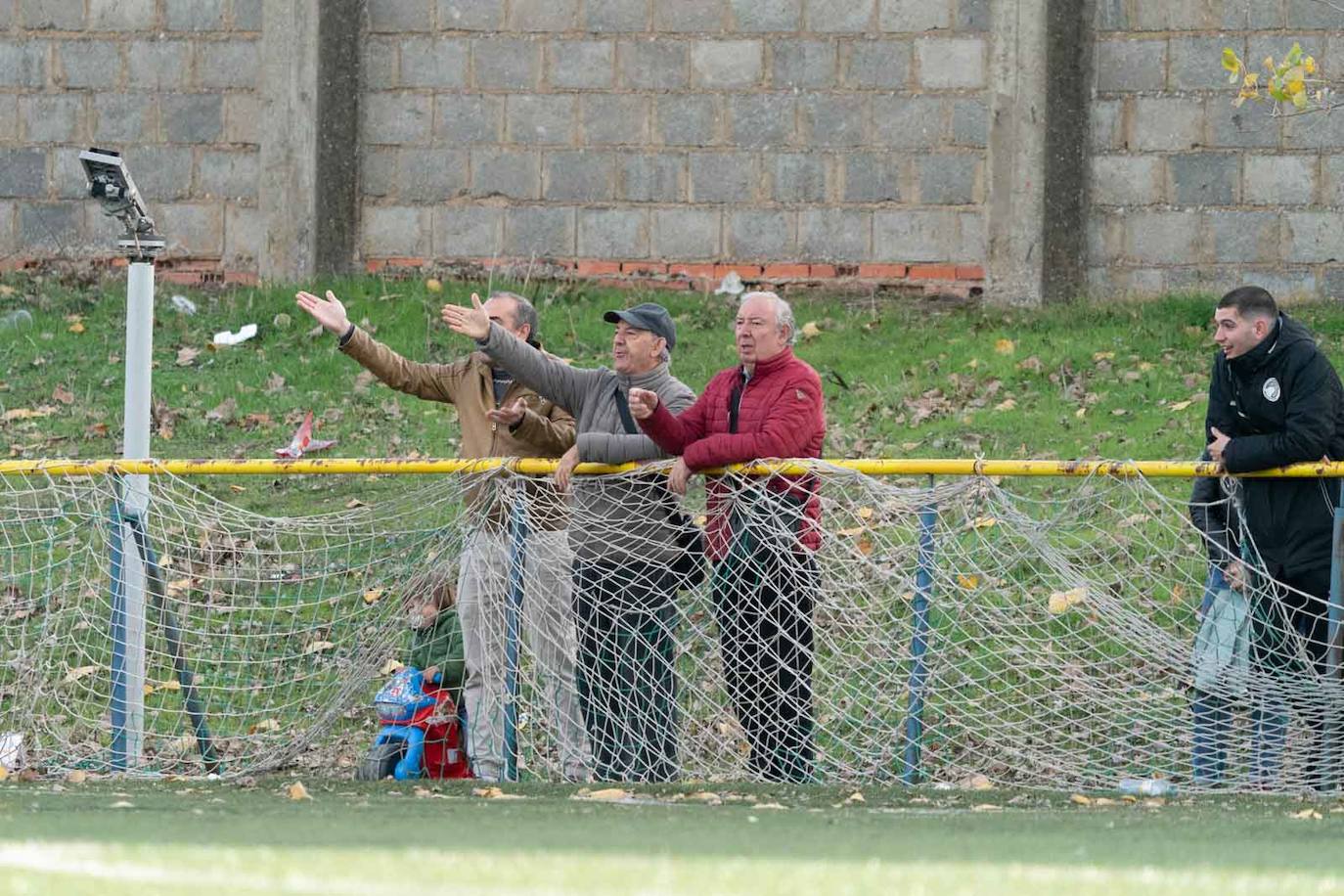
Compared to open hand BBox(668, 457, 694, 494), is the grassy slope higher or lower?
higher

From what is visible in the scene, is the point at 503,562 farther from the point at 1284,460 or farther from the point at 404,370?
the point at 1284,460

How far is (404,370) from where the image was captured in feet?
27.3

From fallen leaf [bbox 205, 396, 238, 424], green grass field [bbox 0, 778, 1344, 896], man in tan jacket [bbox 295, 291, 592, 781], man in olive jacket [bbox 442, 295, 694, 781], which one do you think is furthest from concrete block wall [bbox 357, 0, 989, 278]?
green grass field [bbox 0, 778, 1344, 896]

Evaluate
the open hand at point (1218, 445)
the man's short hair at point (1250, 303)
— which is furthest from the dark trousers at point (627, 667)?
the man's short hair at point (1250, 303)

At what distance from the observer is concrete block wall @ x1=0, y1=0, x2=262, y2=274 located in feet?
45.0

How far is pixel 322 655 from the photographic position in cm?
836

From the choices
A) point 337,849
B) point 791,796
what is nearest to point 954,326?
point 791,796

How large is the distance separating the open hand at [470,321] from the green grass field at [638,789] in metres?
1.71

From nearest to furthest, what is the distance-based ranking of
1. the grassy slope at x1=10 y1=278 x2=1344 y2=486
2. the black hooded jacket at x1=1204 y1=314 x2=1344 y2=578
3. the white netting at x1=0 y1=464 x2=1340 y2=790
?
the black hooded jacket at x1=1204 y1=314 x2=1344 y2=578 → the white netting at x1=0 y1=464 x2=1340 y2=790 → the grassy slope at x1=10 y1=278 x2=1344 y2=486

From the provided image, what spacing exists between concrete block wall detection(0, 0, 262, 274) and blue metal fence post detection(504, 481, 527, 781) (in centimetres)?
660

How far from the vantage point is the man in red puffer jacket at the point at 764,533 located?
24.6 ft

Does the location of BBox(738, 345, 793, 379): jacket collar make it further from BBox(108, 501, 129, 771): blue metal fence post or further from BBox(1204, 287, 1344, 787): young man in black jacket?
BBox(108, 501, 129, 771): blue metal fence post

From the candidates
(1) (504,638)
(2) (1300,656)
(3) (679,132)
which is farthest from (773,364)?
(3) (679,132)

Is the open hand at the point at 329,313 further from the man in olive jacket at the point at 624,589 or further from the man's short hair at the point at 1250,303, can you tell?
the man's short hair at the point at 1250,303
